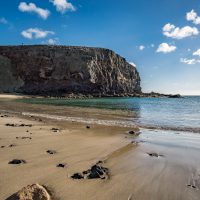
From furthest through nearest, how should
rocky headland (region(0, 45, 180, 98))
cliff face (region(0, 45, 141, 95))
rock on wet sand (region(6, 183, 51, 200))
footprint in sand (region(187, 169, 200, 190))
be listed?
cliff face (region(0, 45, 141, 95)), rocky headland (region(0, 45, 180, 98)), footprint in sand (region(187, 169, 200, 190)), rock on wet sand (region(6, 183, 51, 200))

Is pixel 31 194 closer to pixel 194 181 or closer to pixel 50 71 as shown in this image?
pixel 194 181

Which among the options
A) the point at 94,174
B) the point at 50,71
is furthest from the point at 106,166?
the point at 50,71

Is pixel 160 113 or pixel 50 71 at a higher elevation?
pixel 50 71

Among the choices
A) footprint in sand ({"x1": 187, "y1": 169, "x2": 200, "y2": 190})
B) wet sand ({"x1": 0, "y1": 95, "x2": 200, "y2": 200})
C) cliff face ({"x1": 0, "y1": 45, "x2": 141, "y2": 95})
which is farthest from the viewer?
cliff face ({"x1": 0, "y1": 45, "x2": 141, "y2": 95})

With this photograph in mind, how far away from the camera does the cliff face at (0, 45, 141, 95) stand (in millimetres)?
98938

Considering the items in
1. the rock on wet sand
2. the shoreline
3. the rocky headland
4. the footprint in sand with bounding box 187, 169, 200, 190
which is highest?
the rocky headland

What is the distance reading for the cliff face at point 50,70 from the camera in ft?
325

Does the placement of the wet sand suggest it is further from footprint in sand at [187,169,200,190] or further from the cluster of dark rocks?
the cluster of dark rocks

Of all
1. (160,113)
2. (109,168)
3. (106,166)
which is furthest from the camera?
(160,113)

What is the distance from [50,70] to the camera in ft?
328

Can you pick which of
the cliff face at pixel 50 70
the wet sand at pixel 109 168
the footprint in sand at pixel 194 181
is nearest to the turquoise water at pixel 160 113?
the wet sand at pixel 109 168

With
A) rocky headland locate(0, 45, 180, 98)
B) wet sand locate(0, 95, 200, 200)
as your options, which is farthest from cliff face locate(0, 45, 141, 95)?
wet sand locate(0, 95, 200, 200)

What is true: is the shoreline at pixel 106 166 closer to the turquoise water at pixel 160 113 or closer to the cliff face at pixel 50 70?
the turquoise water at pixel 160 113

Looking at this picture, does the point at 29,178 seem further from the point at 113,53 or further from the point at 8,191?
the point at 113,53
